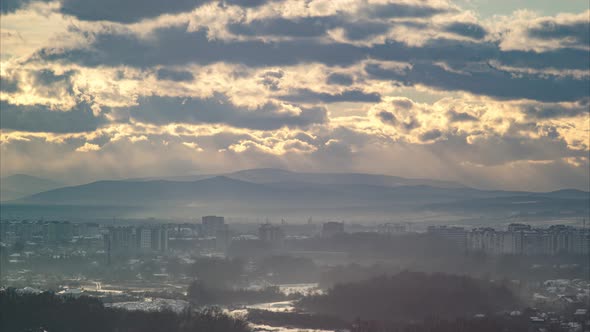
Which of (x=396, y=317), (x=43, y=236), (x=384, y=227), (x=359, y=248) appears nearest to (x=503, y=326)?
(x=396, y=317)

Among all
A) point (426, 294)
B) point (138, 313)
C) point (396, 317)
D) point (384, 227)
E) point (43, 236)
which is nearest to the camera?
point (138, 313)

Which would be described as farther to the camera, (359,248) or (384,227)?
(384,227)

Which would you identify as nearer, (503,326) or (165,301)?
(503,326)

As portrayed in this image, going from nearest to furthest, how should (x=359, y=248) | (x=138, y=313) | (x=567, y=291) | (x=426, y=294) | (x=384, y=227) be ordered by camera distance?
(x=138, y=313), (x=426, y=294), (x=567, y=291), (x=359, y=248), (x=384, y=227)

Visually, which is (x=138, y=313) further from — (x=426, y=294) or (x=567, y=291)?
(x=567, y=291)

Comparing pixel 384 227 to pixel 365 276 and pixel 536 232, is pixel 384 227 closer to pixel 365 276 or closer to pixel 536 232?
pixel 536 232

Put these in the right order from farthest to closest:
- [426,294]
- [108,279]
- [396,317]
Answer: [108,279], [426,294], [396,317]

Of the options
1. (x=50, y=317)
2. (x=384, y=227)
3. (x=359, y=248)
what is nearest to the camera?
(x=50, y=317)

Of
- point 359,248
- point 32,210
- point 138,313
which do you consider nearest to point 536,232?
point 359,248
